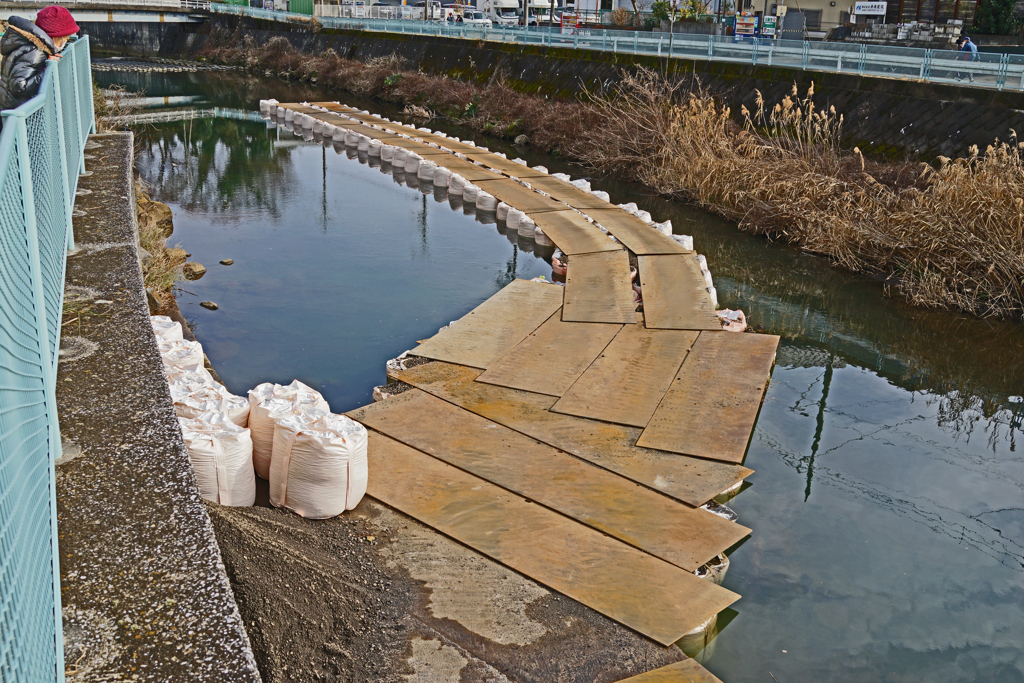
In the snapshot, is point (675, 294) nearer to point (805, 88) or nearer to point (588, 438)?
point (588, 438)

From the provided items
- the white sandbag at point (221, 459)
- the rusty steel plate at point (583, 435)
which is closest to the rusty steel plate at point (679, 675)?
the rusty steel plate at point (583, 435)

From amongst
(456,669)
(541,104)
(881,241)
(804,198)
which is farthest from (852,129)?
(456,669)

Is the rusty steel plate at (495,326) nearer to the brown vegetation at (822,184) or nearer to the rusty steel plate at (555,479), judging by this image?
the rusty steel plate at (555,479)

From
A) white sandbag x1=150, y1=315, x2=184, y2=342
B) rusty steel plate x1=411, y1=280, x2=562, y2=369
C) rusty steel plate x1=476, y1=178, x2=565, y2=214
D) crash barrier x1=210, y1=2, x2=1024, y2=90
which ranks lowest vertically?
rusty steel plate x1=411, y1=280, x2=562, y2=369

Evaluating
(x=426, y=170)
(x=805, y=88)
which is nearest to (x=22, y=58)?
(x=426, y=170)

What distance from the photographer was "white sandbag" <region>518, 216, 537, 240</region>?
1146cm

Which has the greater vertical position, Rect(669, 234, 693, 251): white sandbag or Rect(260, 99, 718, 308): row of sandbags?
Rect(260, 99, 718, 308): row of sandbags

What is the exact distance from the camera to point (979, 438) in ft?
22.3

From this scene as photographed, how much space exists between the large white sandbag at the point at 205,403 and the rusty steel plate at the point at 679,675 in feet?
8.49

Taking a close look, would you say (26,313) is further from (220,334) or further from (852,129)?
(852,129)

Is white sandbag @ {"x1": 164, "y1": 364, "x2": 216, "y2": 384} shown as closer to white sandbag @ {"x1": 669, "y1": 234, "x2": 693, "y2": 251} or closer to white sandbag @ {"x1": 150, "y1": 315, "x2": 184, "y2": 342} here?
white sandbag @ {"x1": 150, "y1": 315, "x2": 184, "y2": 342}

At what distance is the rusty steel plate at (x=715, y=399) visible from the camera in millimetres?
5684

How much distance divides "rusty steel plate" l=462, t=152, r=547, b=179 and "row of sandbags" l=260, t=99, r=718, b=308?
24 cm

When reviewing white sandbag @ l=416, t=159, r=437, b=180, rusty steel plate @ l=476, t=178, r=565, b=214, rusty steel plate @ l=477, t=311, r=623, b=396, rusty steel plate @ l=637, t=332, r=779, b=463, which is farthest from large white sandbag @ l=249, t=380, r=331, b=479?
white sandbag @ l=416, t=159, r=437, b=180
